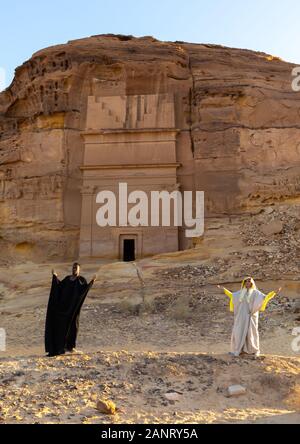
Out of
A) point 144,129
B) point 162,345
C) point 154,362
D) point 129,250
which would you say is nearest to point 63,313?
point 154,362

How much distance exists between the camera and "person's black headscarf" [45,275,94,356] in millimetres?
8938

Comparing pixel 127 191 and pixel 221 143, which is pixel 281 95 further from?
pixel 127 191

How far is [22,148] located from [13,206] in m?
2.65

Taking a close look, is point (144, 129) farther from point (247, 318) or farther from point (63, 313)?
point (247, 318)

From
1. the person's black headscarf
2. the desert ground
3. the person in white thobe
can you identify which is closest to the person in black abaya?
the person's black headscarf

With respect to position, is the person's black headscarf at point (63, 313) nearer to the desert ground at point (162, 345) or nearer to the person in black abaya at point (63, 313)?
the person in black abaya at point (63, 313)

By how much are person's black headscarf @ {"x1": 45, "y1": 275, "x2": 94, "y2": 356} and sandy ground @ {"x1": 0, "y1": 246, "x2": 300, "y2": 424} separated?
0.40 meters

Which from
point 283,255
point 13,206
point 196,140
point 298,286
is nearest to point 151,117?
point 196,140

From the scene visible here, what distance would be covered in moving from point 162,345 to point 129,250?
33.7 ft

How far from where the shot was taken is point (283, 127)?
72.0 ft

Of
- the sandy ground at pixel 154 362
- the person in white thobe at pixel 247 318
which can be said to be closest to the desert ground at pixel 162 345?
the sandy ground at pixel 154 362

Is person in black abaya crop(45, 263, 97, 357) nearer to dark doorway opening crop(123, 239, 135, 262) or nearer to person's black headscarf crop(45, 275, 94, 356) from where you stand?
person's black headscarf crop(45, 275, 94, 356)

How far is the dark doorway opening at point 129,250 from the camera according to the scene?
21406mm

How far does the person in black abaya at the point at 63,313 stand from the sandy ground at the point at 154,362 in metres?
0.40
